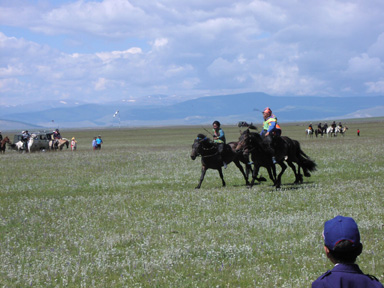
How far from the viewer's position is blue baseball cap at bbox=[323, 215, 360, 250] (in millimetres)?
3917

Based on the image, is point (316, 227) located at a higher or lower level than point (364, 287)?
lower

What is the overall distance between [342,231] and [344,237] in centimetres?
6

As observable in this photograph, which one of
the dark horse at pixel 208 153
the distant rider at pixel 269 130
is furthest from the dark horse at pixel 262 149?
the dark horse at pixel 208 153

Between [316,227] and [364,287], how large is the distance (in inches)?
264

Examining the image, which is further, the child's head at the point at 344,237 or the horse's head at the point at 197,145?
the horse's head at the point at 197,145

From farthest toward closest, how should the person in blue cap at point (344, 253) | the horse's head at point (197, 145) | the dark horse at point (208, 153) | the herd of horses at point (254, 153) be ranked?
the dark horse at point (208, 153)
the horse's head at point (197, 145)
the herd of horses at point (254, 153)
the person in blue cap at point (344, 253)

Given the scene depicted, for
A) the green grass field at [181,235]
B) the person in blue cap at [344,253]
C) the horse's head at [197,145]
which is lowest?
the green grass field at [181,235]

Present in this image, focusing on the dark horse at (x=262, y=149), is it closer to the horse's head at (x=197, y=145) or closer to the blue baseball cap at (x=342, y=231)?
the horse's head at (x=197, y=145)

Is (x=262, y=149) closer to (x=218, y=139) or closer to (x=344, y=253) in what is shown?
(x=218, y=139)

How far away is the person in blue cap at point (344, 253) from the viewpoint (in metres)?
3.88

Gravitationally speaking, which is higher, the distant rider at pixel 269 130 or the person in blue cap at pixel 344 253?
the distant rider at pixel 269 130

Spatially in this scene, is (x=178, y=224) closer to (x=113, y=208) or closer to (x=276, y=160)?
(x=113, y=208)

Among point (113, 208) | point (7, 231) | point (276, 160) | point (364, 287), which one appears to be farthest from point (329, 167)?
point (364, 287)

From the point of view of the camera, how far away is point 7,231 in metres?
11.5
